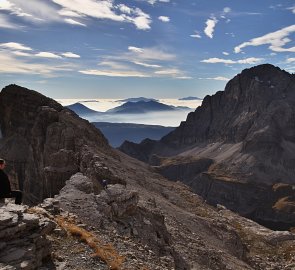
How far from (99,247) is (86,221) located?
6.60 metres

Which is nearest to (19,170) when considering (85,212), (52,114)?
(52,114)

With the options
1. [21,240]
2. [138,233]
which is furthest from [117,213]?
[21,240]

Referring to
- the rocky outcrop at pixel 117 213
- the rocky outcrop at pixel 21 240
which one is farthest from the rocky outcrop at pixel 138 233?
the rocky outcrop at pixel 21 240

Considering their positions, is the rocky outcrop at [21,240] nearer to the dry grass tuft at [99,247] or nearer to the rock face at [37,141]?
the dry grass tuft at [99,247]

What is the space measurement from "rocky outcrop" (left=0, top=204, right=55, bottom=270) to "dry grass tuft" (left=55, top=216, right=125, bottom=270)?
181 inches

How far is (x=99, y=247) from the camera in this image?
31.5 metres

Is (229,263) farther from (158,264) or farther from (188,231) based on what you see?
(158,264)

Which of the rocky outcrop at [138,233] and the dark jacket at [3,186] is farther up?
the dark jacket at [3,186]

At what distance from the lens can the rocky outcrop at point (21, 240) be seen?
23.0 meters

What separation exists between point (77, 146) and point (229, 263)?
141 feet

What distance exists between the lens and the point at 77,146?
292ft

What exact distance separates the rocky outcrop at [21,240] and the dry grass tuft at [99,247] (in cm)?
459

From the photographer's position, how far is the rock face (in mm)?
78700

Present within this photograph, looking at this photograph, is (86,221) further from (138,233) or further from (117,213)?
(138,233)
